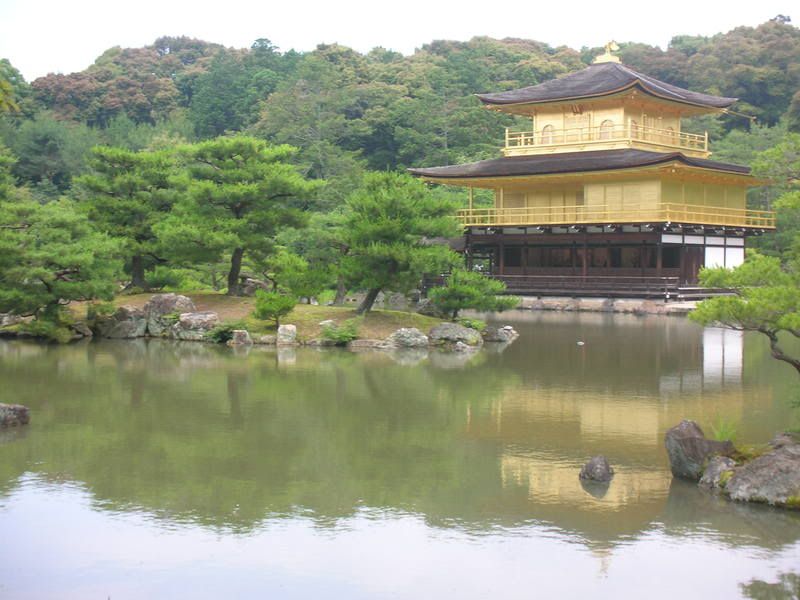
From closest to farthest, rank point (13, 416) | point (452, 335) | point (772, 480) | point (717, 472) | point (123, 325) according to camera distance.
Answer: point (772, 480), point (717, 472), point (13, 416), point (452, 335), point (123, 325)

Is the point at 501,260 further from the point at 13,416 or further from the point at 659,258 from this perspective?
the point at 13,416

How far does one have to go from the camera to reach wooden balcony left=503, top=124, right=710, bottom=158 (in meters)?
37.7

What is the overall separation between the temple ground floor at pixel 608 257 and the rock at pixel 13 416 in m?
24.2

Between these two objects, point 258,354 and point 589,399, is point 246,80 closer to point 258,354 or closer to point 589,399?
point 258,354

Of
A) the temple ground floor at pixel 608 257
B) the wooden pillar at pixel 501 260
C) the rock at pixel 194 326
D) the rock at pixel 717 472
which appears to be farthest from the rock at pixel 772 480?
the wooden pillar at pixel 501 260

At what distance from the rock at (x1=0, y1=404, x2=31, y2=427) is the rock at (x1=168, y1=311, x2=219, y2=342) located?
9.98 m

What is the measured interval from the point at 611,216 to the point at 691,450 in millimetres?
25453

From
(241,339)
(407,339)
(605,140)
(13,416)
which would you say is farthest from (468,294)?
(605,140)

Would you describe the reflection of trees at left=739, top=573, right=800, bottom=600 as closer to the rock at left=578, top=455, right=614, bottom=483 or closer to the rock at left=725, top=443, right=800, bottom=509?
the rock at left=725, top=443, right=800, bottom=509

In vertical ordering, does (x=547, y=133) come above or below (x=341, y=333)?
above

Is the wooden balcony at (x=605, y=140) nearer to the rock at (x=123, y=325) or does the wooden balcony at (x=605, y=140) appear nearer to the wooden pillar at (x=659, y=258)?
the wooden pillar at (x=659, y=258)

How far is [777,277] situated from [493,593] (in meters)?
5.26

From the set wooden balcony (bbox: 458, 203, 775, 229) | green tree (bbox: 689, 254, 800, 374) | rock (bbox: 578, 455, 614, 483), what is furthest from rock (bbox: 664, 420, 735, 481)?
wooden balcony (bbox: 458, 203, 775, 229)

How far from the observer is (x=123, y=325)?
23.7 m
